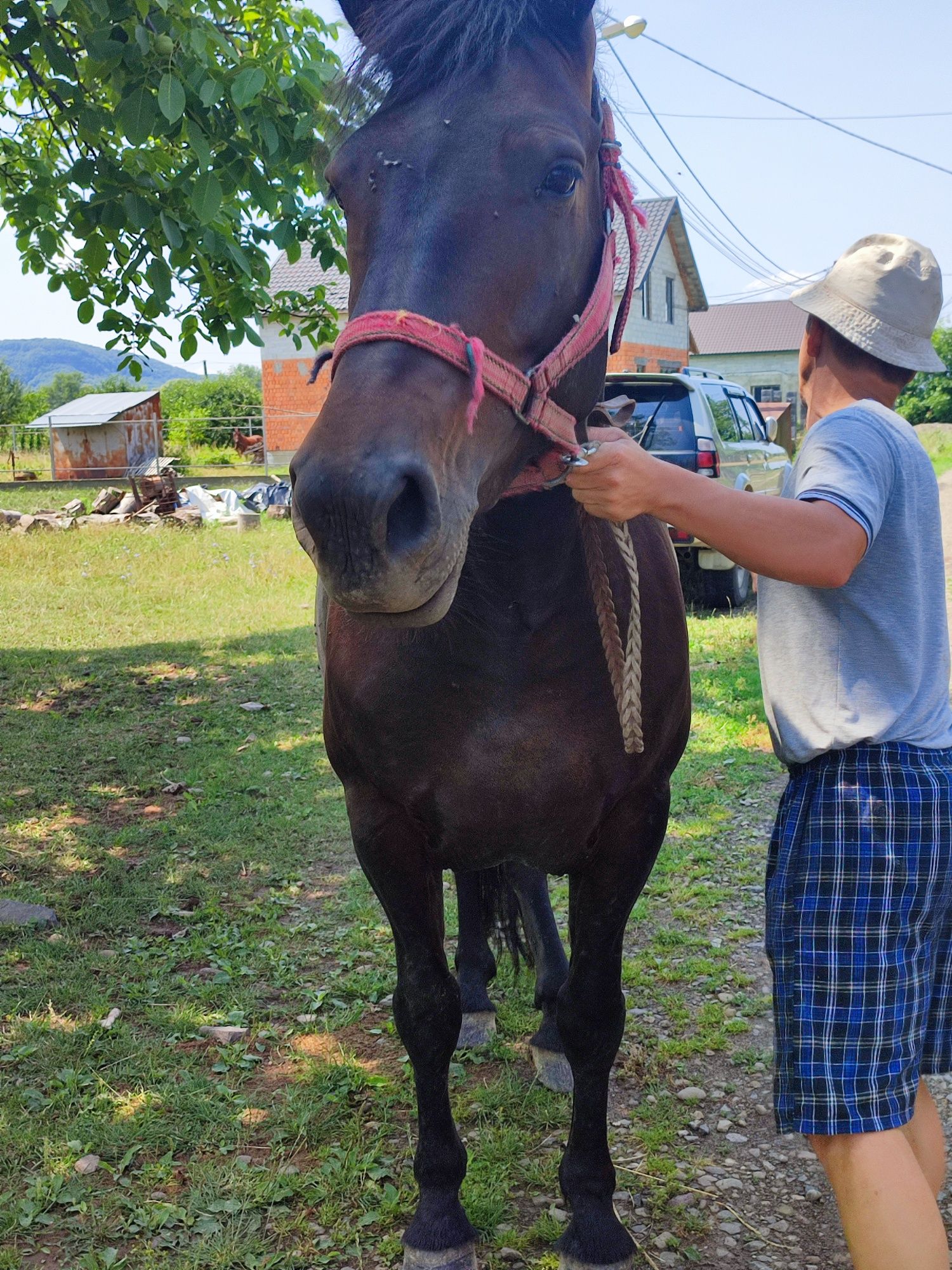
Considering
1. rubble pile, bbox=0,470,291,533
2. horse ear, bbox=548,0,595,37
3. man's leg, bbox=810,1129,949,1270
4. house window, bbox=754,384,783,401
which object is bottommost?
man's leg, bbox=810,1129,949,1270

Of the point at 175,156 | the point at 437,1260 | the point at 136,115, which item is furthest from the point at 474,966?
the point at 175,156

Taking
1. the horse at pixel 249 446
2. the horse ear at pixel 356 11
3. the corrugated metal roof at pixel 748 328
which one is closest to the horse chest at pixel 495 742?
the horse ear at pixel 356 11

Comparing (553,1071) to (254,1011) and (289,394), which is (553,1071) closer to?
(254,1011)

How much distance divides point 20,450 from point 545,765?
33.0 meters

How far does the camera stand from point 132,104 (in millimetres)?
3422

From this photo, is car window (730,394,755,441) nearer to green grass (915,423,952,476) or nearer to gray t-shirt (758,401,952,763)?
gray t-shirt (758,401,952,763)

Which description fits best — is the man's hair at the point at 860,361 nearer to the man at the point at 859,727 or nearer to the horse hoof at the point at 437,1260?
the man at the point at 859,727

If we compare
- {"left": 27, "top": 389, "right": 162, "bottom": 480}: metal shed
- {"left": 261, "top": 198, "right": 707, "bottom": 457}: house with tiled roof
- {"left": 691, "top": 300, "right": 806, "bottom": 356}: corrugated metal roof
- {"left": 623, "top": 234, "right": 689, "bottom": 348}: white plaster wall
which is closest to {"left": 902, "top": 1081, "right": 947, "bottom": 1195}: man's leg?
{"left": 261, "top": 198, "right": 707, "bottom": 457}: house with tiled roof

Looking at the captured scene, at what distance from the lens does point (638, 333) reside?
29906 mm

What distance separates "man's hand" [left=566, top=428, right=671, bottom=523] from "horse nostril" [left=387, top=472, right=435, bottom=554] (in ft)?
1.18

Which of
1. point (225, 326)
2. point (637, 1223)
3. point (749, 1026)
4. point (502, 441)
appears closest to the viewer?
point (502, 441)

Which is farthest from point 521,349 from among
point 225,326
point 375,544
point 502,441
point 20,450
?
point 20,450

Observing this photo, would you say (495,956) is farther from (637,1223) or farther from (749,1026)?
(637,1223)

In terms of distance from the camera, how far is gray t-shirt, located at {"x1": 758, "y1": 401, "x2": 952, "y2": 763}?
1770 millimetres
